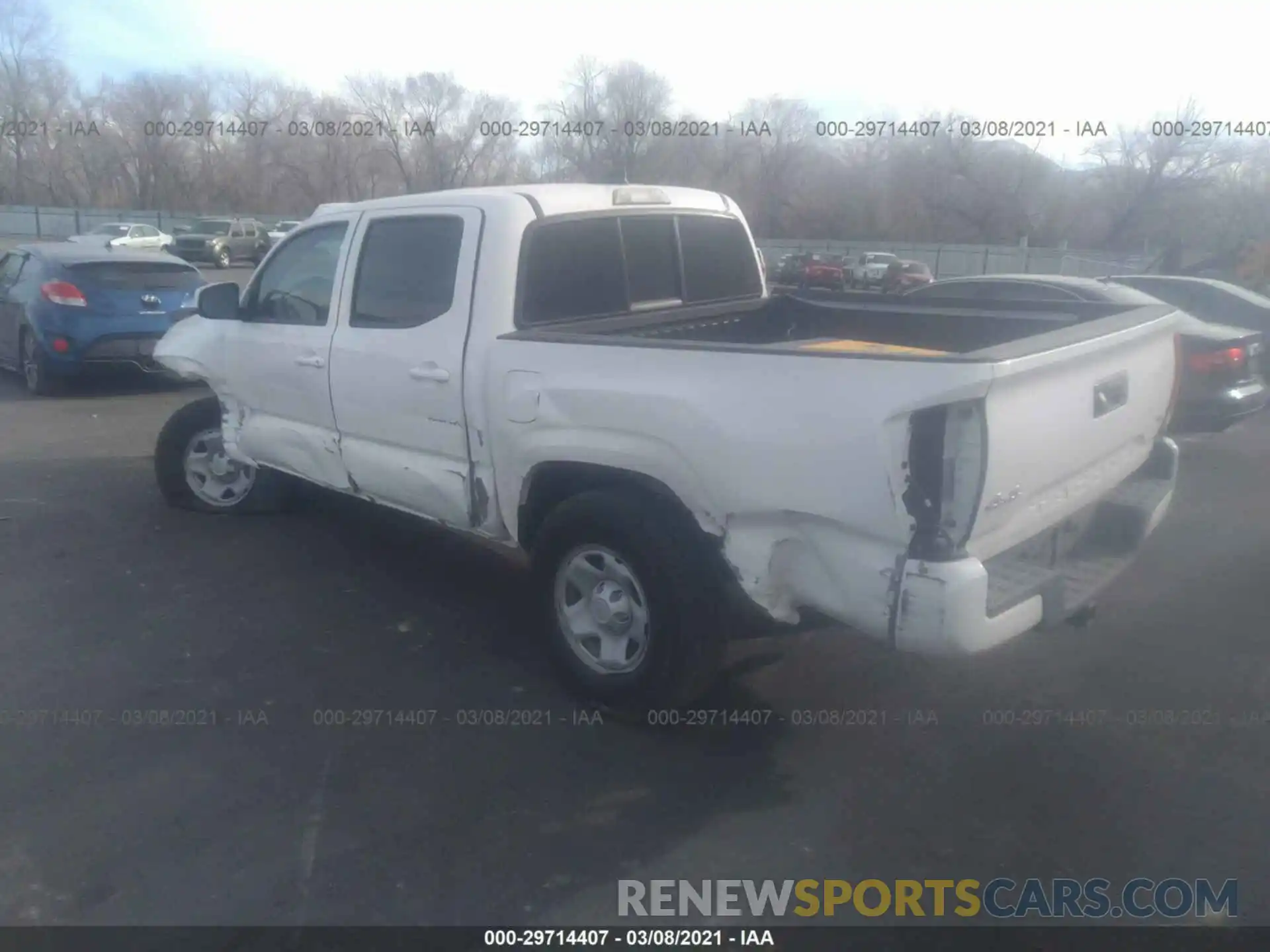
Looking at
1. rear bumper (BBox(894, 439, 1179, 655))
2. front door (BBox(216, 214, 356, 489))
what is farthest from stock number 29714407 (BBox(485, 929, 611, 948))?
front door (BBox(216, 214, 356, 489))

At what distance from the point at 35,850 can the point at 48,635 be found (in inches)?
76.5

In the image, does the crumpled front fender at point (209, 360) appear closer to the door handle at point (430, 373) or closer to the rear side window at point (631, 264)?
the door handle at point (430, 373)

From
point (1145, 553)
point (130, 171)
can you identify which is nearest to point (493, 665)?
point (1145, 553)

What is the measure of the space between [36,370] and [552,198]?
8568 millimetres

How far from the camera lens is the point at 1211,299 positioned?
10766 mm

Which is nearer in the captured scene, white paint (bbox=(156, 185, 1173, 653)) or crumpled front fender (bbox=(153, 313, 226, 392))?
white paint (bbox=(156, 185, 1173, 653))

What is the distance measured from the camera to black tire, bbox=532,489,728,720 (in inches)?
156

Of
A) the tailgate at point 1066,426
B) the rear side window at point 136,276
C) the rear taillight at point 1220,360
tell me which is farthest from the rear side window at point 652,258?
the rear side window at point 136,276

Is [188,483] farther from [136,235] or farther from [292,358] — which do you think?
[136,235]

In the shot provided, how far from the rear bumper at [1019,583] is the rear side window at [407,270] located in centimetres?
249

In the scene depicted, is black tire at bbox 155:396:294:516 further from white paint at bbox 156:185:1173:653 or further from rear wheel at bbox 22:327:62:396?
rear wheel at bbox 22:327:62:396

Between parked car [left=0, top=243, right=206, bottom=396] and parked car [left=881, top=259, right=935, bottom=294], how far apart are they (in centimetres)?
1357

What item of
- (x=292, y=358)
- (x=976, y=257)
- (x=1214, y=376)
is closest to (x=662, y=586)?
(x=292, y=358)

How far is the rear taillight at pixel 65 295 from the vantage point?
1077cm
